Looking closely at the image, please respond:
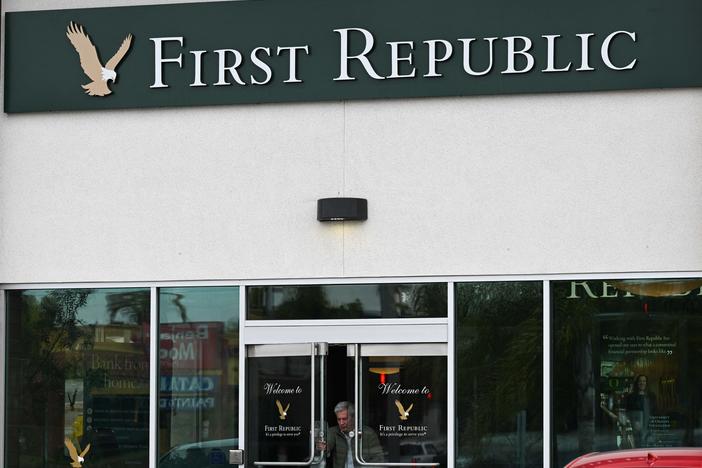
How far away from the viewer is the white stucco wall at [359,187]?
11.1 m

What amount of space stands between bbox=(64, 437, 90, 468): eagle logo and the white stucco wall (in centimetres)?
159

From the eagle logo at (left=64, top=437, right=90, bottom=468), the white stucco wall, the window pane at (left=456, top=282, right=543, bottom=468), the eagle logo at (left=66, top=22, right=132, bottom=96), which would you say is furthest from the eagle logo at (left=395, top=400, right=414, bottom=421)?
the eagle logo at (left=66, top=22, right=132, bottom=96)

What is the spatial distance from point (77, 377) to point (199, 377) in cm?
124

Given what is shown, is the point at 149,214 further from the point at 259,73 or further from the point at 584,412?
the point at 584,412

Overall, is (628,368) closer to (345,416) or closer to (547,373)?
(547,373)

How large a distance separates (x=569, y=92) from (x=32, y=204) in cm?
525

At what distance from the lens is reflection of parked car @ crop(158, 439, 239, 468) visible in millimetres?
11633

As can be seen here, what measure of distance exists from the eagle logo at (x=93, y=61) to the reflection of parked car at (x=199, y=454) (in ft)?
11.5

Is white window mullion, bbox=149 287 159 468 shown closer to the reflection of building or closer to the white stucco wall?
the reflection of building

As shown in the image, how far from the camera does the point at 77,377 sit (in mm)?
12016

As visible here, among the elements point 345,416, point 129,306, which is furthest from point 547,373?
point 129,306

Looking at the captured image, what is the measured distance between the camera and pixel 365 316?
452 inches

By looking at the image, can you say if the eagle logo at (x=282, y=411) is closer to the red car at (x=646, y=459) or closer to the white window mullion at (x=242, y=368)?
the white window mullion at (x=242, y=368)

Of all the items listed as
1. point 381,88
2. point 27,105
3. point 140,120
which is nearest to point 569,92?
point 381,88
